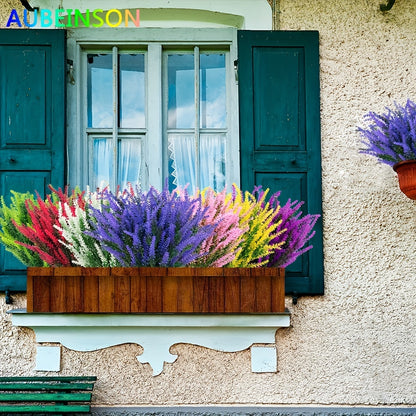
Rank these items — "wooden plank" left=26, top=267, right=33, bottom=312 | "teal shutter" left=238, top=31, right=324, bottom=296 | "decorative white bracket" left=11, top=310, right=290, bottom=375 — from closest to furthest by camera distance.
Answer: "wooden plank" left=26, top=267, right=33, bottom=312 < "decorative white bracket" left=11, top=310, right=290, bottom=375 < "teal shutter" left=238, top=31, right=324, bottom=296

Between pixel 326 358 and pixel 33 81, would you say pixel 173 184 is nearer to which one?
pixel 33 81

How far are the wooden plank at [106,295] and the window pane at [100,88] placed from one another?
4.33ft

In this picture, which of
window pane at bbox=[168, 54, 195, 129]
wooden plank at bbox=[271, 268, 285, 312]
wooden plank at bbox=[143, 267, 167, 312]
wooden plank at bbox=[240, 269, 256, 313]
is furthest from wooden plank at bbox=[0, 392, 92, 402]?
window pane at bbox=[168, 54, 195, 129]

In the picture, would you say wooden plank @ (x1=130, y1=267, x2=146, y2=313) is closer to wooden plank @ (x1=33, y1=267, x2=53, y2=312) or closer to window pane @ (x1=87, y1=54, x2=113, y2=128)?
wooden plank @ (x1=33, y1=267, x2=53, y2=312)

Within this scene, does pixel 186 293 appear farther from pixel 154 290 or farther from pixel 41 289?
pixel 41 289

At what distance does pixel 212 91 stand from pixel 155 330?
5.69 ft

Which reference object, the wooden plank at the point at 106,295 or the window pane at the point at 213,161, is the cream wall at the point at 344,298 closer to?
the wooden plank at the point at 106,295

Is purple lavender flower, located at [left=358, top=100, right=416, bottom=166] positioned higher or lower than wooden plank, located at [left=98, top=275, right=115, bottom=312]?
higher

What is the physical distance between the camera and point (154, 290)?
Result: 163 inches

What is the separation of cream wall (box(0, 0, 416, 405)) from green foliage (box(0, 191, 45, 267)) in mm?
373

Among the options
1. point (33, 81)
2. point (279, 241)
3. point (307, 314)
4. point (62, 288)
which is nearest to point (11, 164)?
point (33, 81)

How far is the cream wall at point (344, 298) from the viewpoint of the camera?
434 centimetres

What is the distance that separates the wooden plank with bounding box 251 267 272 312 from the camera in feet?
13.6

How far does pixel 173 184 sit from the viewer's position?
4859 mm
